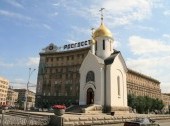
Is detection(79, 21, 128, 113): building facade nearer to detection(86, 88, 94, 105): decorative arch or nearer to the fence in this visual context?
detection(86, 88, 94, 105): decorative arch

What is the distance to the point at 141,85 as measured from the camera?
8962 cm

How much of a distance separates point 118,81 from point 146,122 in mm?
18775

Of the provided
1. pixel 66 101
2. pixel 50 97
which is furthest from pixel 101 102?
pixel 50 97

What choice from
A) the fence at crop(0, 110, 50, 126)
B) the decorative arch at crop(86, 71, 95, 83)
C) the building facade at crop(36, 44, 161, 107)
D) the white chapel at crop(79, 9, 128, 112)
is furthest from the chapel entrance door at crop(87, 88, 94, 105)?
the building facade at crop(36, 44, 161, 107)

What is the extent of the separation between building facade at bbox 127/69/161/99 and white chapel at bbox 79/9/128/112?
42623 mm

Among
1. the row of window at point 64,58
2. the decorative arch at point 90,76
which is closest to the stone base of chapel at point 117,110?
the decorative arch at point 90,76

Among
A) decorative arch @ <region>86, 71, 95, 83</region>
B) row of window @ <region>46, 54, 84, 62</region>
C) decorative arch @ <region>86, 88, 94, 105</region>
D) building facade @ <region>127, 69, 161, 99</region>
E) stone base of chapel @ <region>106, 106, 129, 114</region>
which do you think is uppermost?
row of window @ <region>46, 54, 84, 62</region>

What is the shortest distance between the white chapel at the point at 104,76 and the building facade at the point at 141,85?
42623 mm


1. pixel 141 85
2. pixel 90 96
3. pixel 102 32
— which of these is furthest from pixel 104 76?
pixel 141 85

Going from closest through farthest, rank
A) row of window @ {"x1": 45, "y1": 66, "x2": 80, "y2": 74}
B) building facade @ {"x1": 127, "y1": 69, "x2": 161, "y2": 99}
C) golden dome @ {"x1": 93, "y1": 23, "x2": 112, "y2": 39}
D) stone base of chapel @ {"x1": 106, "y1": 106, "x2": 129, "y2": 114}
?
stone base of chapel @ {"x1": 106, "y1": 106, "x2": 129, "y2": 114}
golden dome @ {"x1": 93, "y1": 23, "x2": 112, "y2": 39}
row of window @ {"x1": 45, "y1": 66, "x2": 80, "y2": 74}
building facade @ {"x1": 127, "y1": 69, "x2": 161, "y2": 99}

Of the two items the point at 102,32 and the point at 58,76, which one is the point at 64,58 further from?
the point at 102,32

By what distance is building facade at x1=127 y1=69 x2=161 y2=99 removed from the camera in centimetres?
8099

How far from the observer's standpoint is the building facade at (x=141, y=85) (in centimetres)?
8099

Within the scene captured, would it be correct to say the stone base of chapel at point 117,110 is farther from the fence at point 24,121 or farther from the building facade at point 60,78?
the building facade at point 60,78
